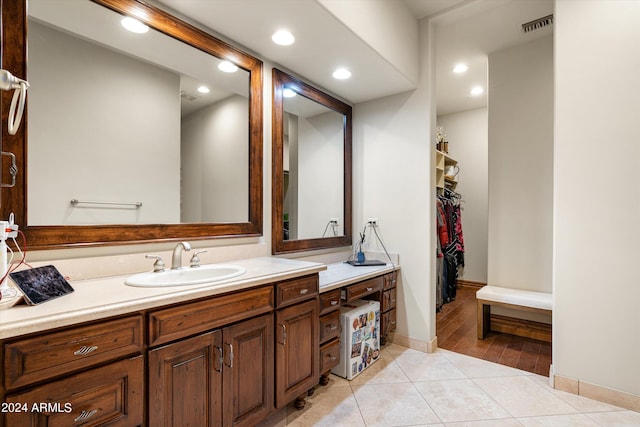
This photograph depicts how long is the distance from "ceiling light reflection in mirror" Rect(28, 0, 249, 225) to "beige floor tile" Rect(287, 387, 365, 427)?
4.30 ft

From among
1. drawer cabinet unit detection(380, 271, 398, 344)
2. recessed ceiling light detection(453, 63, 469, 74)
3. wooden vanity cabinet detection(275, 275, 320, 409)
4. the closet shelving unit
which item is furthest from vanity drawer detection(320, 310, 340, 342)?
recessed ceiling light detection(453, 63, 469, 74)

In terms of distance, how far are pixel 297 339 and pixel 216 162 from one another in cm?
126

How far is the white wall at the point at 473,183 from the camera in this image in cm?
507

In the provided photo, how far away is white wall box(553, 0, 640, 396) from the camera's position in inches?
76.5

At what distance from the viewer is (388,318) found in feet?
9.13

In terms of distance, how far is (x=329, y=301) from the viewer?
2.11 metres

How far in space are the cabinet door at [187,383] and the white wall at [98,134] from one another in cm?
77

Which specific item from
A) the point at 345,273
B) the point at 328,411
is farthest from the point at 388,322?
the point at 328,411

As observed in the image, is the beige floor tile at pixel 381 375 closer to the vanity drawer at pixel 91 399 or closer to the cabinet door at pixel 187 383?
the cabinet door at pixel 187 383

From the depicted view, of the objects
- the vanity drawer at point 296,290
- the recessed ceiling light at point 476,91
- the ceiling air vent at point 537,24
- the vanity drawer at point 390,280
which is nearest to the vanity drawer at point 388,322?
the vanity drawer at point 390,280

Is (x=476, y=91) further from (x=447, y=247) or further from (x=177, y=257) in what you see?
(x=177, y=257)

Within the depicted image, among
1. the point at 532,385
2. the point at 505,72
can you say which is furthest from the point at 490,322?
the point at 505,72

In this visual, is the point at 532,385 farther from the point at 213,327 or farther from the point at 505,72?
the point at 505,72

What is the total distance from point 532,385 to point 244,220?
2415 mm
